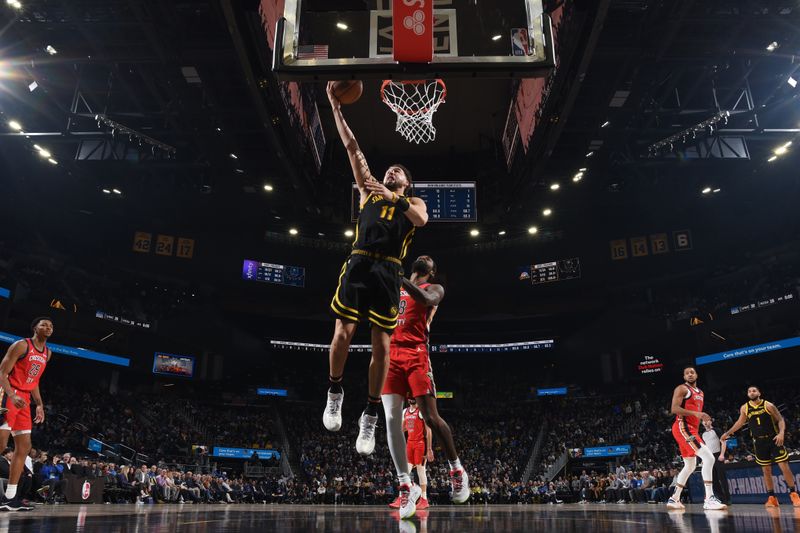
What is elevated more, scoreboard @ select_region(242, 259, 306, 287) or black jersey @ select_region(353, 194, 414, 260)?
scoreboard @ select_region(242, 259, 306, 287)

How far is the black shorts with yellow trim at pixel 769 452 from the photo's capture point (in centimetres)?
931

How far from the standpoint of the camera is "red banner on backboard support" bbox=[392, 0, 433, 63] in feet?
18.2

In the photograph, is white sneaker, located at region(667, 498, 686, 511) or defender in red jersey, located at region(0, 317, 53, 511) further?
white sneaker, located at region(667, 498, 686, 511)

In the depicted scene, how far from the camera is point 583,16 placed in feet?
37.0

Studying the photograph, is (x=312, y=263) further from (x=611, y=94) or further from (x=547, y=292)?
(x=611, y=94)

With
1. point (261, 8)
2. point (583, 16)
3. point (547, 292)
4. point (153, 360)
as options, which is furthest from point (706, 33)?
point (153, 360)

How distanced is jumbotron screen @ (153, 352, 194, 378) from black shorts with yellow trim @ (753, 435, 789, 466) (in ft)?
81.1

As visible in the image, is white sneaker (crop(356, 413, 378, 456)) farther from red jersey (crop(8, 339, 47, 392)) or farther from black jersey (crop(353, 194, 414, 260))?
red jersey (crop(8, 339, 47, 392))

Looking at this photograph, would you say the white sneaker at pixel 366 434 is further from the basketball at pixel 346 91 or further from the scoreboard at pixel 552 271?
the scoreboard at pixel 552 271

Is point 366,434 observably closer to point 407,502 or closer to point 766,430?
point 407,502

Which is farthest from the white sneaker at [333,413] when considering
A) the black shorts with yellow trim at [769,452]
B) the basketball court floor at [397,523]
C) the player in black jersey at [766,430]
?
the black shorts with yellow trim at [769,452]

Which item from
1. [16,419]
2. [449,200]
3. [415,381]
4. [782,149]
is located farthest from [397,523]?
[782,149]

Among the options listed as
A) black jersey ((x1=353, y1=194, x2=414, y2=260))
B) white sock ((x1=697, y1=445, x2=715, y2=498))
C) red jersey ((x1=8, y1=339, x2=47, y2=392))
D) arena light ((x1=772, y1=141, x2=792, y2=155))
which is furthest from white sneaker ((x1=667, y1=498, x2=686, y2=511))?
arena light ((x1=772, y1=141, x2=792, y2=155))

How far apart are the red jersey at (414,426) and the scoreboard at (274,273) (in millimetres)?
19774
